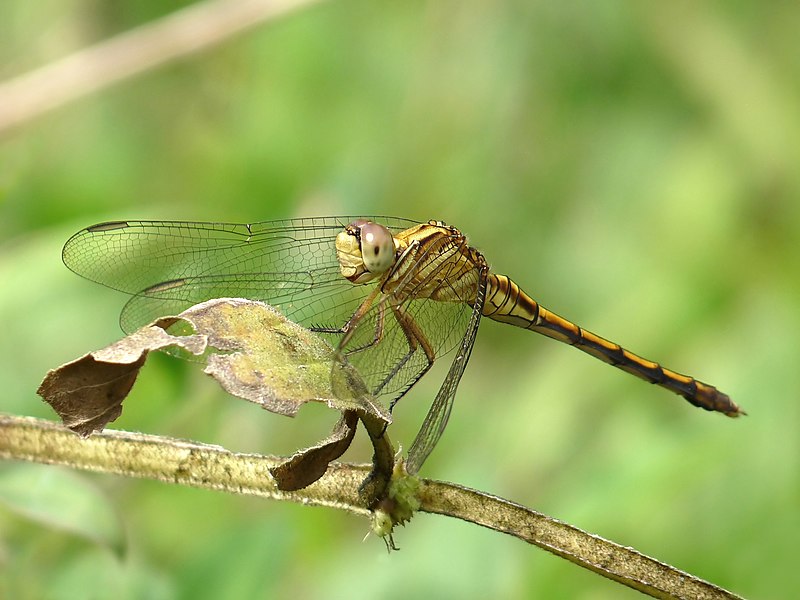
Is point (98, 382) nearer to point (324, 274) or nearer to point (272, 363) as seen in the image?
point (272, 363)

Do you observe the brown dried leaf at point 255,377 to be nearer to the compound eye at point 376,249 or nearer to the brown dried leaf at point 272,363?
the brown dried leaf at point 272,363

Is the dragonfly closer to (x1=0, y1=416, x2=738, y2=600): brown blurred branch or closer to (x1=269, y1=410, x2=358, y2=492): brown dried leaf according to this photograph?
(x1=0, y1=416, x2=738, y2=600): brown blurred branch

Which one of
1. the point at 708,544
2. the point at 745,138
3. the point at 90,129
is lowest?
the point at 90,129

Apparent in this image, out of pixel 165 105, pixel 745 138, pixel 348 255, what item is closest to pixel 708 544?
pixel 348 255

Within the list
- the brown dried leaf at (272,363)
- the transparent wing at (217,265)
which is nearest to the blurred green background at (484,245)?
the transparent wing at (217,265)

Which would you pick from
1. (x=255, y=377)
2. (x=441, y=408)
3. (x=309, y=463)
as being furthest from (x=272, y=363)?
(x=441, y=408)

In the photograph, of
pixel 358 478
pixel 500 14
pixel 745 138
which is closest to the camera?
pixel 358 478

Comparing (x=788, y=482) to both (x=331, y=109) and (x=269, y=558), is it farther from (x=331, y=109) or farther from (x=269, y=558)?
(x=331, y=109)
